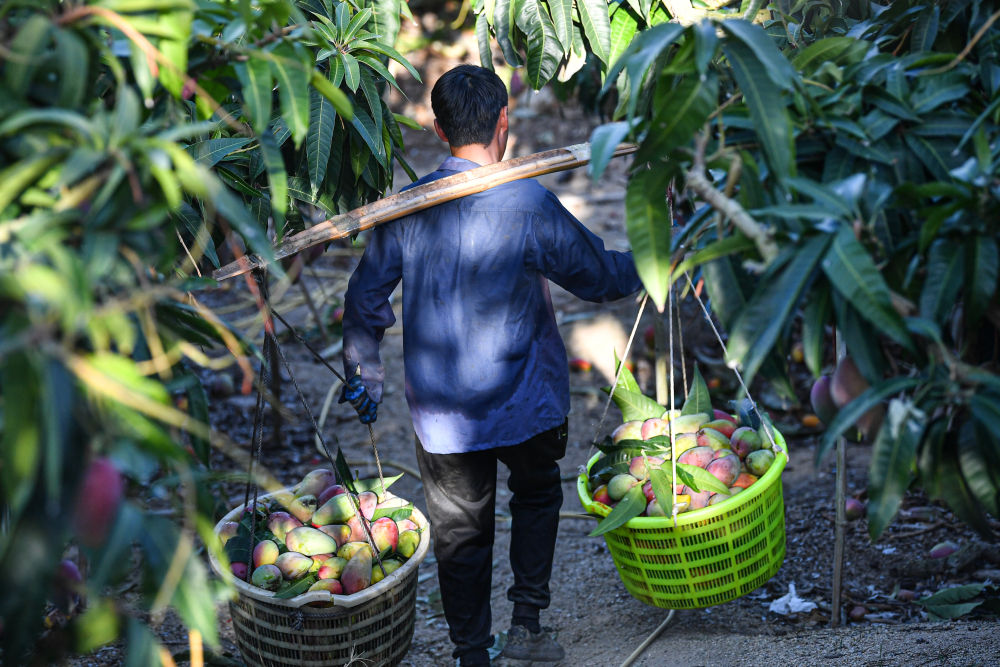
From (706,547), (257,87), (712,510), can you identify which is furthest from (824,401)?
(257,87)

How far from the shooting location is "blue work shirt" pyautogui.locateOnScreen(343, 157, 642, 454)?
85.0 inches

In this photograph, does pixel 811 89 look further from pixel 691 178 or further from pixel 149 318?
pixel 149 318

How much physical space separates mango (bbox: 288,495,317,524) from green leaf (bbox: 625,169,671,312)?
1.27 meters

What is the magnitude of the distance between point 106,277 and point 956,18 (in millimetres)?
1585

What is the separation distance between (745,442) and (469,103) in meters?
1.08

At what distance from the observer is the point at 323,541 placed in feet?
7.39

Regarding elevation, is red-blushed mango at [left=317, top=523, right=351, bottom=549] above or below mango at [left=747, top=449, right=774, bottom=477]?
below

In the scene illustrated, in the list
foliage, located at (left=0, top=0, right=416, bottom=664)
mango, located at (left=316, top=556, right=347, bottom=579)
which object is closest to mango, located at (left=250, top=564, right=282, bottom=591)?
mango, located at (left=316, top=556, right=347, bottom=579)

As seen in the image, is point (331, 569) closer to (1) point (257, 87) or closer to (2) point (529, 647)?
(2) point (529, 647)

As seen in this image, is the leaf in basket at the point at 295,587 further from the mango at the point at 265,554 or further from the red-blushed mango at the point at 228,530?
the red-blushed mango at the point at 228,530

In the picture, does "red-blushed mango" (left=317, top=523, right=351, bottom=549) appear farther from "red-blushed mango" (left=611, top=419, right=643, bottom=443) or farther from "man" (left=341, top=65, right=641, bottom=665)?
"red-blushed mango" (left=611, top=419, right=643, bottom=443)

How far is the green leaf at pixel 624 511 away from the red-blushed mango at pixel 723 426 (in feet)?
1.24

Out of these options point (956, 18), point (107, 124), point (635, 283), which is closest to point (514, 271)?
point (635, 283)

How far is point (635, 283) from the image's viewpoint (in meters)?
2.23
